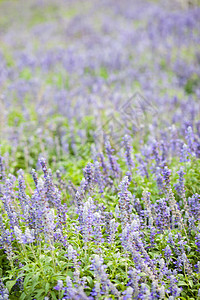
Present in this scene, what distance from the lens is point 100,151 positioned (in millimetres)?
6805

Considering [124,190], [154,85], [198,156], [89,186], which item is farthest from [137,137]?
[154,85]

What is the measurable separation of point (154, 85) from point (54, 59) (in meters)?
6.16

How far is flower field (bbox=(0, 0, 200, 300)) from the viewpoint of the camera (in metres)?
3.79

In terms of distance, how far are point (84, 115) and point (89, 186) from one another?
557 centimetres

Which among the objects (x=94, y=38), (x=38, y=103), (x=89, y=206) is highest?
(x=94, y=38)

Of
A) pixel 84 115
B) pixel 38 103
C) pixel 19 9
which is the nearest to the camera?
pixel 84 115

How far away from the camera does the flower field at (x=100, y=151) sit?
12.4 feet

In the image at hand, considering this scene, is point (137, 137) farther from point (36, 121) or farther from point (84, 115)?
A: point (36, 121)

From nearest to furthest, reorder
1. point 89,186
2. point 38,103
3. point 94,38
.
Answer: point 89,186 → point 38,103 → point 94,38

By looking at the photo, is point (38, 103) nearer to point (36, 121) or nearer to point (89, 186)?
point (36, 121)

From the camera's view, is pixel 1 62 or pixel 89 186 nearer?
pixel 89 186

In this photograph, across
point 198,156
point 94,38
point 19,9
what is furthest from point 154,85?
point 19,9

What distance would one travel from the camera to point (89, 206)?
12.8 ft

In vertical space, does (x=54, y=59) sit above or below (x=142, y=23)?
below
